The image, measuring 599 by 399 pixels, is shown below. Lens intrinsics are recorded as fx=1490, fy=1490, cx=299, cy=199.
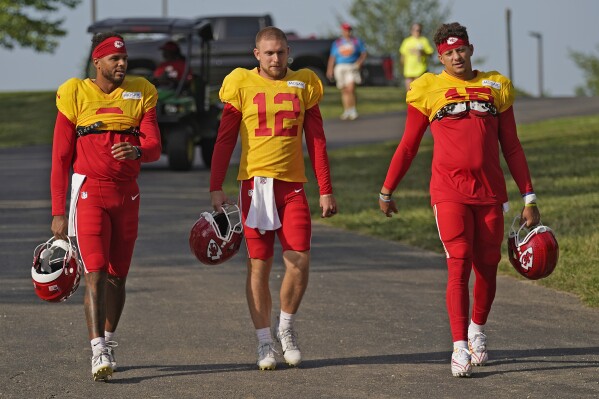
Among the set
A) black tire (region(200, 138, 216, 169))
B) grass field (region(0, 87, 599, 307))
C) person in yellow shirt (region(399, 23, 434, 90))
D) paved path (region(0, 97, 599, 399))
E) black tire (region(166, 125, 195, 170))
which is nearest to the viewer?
paved path (region(0, 97, 599, 399))

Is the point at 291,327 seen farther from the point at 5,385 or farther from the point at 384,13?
the point at 384,13

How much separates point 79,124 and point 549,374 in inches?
111

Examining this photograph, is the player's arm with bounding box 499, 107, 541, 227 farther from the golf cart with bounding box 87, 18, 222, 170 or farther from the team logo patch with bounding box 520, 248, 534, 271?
the golf cart with bounding box 87, 18, 222, 170

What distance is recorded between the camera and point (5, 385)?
7.68m

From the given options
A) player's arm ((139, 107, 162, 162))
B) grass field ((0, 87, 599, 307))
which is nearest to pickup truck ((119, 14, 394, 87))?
grass field ((0, 87, 599, 307))

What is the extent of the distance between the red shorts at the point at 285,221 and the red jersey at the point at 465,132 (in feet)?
1.94

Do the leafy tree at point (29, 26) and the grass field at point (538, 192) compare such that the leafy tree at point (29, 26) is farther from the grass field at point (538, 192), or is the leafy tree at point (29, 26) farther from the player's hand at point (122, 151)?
the player's hand at point (122, 151)

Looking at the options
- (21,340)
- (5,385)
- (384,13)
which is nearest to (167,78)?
(21,340)

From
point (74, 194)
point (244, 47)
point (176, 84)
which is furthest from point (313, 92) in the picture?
point (244, 47)

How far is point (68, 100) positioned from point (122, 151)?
1.40ft

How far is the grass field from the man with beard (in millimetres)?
4029

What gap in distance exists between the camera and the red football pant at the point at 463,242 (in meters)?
7.95

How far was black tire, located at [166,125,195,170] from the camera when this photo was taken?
856 inches

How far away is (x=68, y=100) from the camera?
7.87 metres
